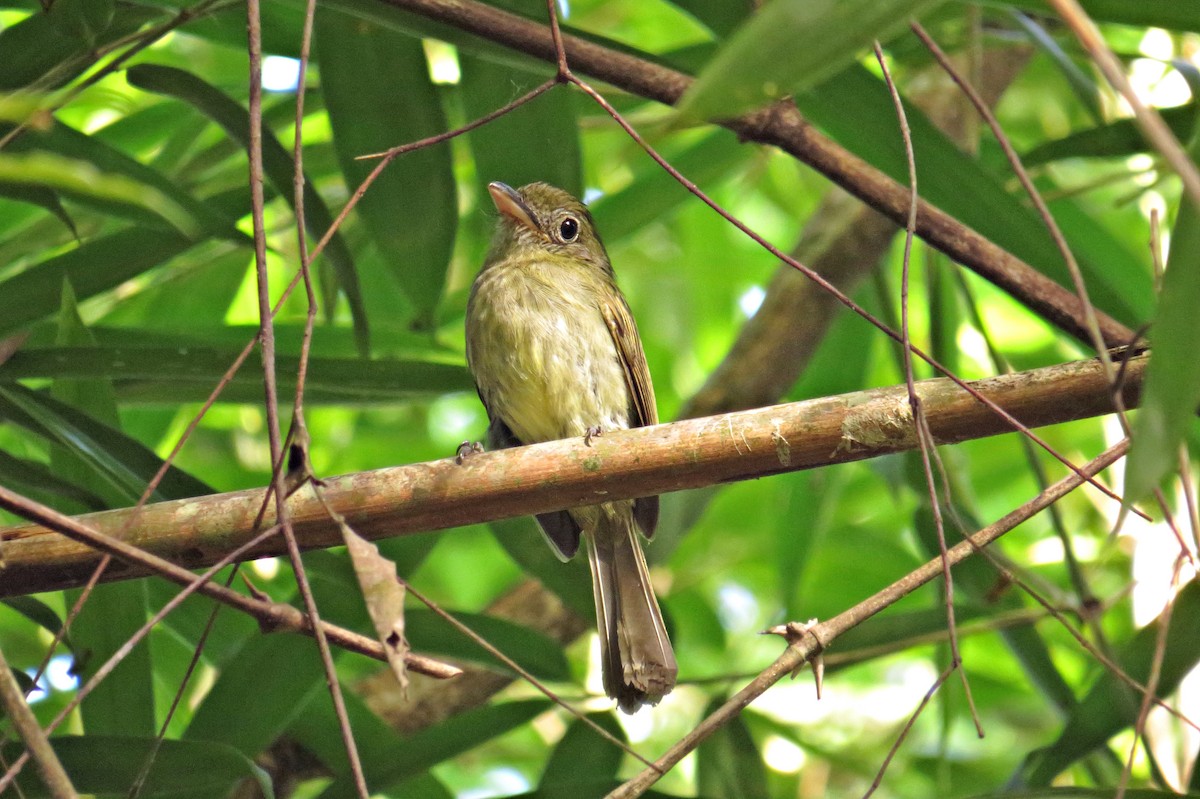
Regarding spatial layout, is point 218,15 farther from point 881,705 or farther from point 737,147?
point 881,705

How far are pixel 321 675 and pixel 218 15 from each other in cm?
152

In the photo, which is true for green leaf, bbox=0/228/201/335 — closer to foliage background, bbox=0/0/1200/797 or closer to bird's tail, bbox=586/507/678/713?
foliage background, bbox=0/0/1200/797

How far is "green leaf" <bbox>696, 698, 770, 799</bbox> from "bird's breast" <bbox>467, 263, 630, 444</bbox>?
0.96 meters

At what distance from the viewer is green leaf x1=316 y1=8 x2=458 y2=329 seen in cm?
287

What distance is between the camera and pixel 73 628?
2578mm

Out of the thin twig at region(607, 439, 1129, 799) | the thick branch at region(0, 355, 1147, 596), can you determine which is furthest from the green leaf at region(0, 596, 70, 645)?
the thin twig at region(607, 439, 1129, 799)

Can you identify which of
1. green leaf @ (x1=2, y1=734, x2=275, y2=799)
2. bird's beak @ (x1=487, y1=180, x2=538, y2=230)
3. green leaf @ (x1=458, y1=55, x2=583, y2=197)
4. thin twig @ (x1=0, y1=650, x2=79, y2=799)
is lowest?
thin twig @ (x1=0, y1=650, x2=79, y2=799)

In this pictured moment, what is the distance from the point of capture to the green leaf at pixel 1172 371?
1.21m

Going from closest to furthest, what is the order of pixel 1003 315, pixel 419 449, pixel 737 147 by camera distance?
pixel 737 147 → pixel 419 449 → pixel 1003 315

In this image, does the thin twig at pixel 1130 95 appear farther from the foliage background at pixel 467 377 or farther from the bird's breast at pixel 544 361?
the bird's breast at pixel 544 361

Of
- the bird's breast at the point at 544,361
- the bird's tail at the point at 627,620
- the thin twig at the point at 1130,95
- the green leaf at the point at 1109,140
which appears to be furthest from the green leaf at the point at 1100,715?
the thin twig at the point at 1130,95

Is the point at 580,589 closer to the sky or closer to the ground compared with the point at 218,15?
closer to the ground

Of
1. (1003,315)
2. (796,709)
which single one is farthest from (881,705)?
(1003,315)

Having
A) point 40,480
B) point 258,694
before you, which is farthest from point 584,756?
point 40,480
